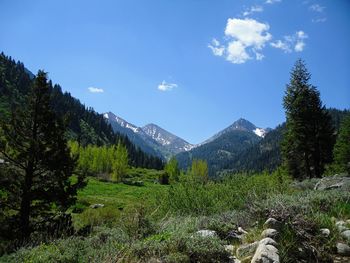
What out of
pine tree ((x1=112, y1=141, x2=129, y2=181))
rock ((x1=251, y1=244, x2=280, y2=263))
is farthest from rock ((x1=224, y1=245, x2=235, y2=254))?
pine tree ((x1=112, y1=141, x2=129, y2=181))

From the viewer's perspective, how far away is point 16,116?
51.3ft

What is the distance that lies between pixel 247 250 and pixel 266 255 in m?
0.69

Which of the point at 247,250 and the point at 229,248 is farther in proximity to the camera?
the point at 229,248

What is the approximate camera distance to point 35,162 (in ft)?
50.1

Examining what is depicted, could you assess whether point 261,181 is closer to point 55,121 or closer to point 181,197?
point 181,197

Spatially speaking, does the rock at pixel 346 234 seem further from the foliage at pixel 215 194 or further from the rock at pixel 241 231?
the foliage at pixel 215 194

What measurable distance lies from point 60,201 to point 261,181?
8795 mm

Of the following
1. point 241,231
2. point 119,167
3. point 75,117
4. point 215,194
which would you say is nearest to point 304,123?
point 215,194

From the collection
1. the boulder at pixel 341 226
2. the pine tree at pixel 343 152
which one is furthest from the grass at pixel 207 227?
the pine tree at pixel 343 152

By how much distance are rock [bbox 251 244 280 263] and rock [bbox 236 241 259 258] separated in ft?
1.10

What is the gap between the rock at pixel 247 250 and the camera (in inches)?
250

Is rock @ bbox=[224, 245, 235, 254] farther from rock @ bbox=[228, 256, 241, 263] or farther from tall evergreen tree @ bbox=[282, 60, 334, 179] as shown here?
tall evergreen tree @ bbox=[282, 60, 334, 179]

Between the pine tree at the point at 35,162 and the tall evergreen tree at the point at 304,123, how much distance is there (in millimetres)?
24132

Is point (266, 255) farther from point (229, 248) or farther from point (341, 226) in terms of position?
point (341, 226)
